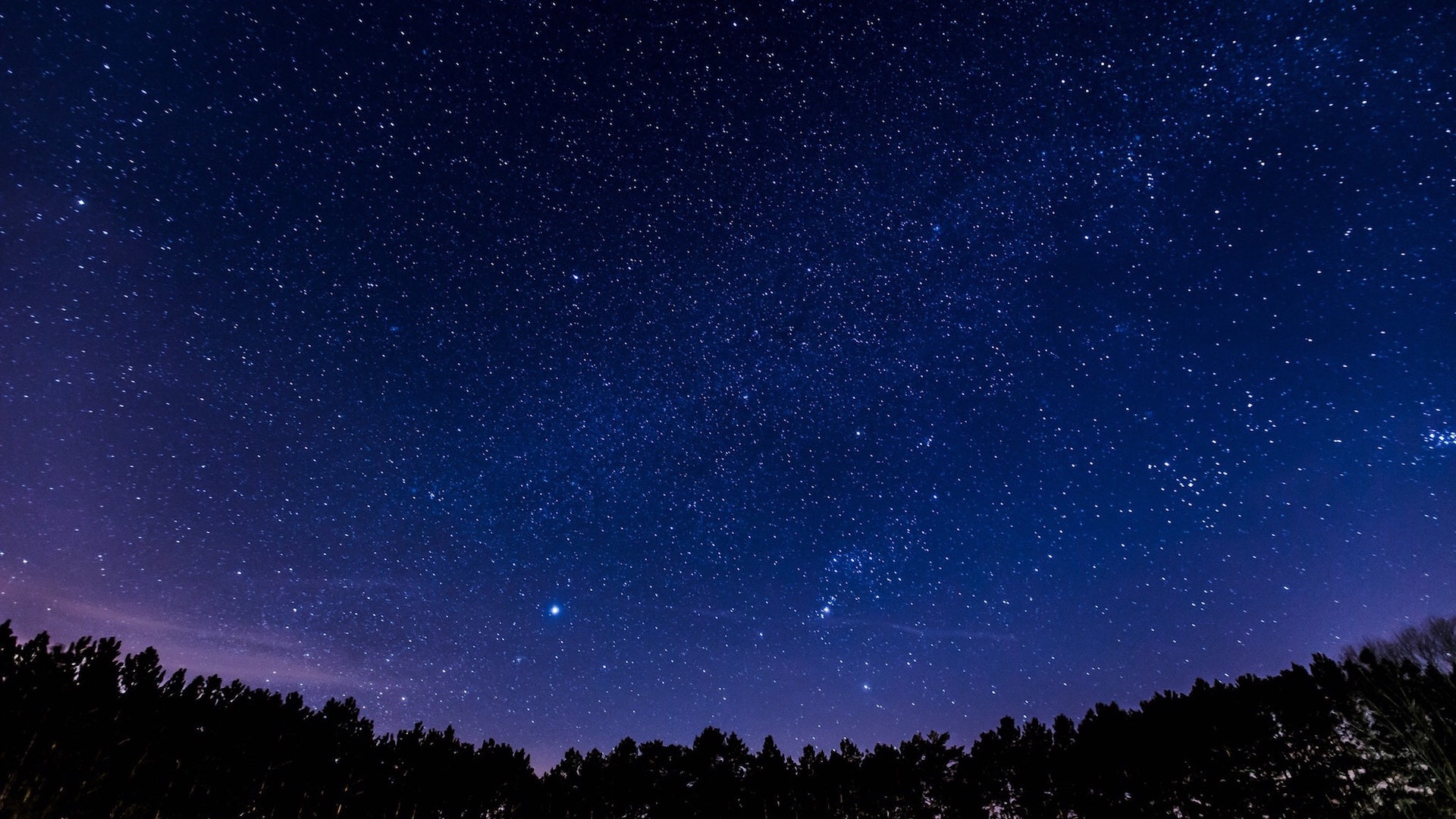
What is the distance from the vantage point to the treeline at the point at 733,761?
21.5 m

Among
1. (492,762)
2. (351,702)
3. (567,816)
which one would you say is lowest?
(567,816)

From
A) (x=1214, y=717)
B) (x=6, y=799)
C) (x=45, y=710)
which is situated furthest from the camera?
(x=1214, y=717)

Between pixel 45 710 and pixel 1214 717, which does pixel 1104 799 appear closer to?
pixel 1214 717

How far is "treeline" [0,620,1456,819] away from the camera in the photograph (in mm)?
21469

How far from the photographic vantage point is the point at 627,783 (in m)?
34.5

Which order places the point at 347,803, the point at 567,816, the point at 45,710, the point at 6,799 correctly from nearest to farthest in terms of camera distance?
the point at 6,799 → the point at 45,710 → the point at 347,803 → the point at 567,816

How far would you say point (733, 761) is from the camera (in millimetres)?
35062

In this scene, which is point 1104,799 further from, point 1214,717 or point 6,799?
point 6,799

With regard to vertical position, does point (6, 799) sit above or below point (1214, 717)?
below

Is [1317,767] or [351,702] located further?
[351,702]

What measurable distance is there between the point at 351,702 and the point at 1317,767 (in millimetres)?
41240

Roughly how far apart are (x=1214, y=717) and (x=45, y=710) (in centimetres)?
4335

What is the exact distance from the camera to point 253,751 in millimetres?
26828

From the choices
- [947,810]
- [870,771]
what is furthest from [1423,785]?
[870,771]
